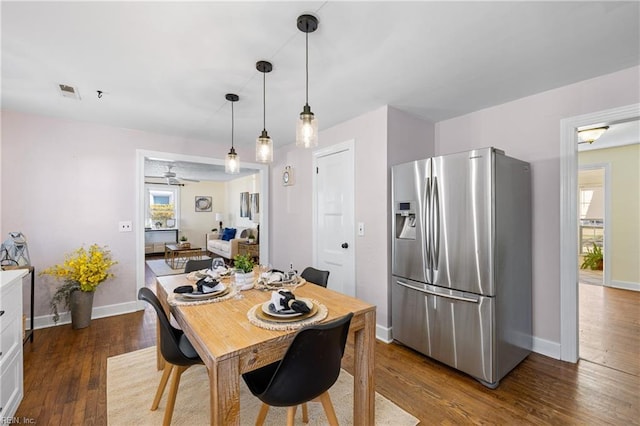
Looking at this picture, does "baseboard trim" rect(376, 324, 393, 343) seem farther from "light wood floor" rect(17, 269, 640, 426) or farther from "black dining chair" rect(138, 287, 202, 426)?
"black dining chair" rect(138, 287, 202, 426)

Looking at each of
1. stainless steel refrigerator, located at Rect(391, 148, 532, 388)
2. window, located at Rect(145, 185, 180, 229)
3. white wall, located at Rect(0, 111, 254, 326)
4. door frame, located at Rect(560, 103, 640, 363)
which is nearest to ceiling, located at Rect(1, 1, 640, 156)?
white wall, located at Rect(0, 111, 254, 326)

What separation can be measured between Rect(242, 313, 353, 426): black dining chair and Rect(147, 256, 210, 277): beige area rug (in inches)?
223

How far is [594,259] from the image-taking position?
225 inches

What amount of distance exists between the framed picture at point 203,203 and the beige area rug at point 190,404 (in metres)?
7.87

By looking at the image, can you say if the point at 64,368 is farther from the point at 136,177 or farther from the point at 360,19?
the point at 360,19

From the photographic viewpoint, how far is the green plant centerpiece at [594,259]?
569cm

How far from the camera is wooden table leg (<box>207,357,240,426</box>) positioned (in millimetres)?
1100

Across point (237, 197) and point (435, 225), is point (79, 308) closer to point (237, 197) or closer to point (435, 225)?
point (435, 225)

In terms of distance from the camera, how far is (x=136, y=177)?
3.72 m

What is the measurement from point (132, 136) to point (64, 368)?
2.67m

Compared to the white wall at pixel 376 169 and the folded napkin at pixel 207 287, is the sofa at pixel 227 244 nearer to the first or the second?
the white wall at pixel 376 169

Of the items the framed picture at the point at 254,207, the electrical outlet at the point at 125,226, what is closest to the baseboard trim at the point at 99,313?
the electrical outlet at the point at 125,226

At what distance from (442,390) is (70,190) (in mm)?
4363

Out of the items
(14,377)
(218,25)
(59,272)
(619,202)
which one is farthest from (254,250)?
(619,202)
